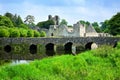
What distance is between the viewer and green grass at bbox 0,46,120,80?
1608 centimetres

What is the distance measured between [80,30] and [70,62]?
188 ft

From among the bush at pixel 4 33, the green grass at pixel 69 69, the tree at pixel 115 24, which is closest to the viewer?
the green grass at pixel 69 69

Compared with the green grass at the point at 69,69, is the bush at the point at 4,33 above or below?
above

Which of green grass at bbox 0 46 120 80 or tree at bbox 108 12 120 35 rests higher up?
tree at bbox 108 12 120 35

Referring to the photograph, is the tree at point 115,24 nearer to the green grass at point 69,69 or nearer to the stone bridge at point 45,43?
the stone bridge at point 45,43

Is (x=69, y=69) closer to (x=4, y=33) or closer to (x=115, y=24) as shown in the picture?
(x=4, y=33)

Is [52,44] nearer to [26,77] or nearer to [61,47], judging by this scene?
[61,47]

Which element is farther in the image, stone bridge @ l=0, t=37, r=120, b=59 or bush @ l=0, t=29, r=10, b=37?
bush @ l=0, t=29, r=10, b=37

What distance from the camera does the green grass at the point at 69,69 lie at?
16.1 m

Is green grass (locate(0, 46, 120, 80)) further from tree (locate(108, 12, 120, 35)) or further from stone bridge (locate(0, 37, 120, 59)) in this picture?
tree (locate(108, 12, 120, 35))

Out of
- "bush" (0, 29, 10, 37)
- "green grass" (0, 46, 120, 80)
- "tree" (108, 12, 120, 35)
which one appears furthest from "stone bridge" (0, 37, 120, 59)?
"green grass" (0, 46, 120, 80)

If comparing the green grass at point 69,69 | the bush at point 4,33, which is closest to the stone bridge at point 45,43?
the bush at point 4,33

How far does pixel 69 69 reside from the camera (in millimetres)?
19281

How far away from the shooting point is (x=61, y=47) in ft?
196
